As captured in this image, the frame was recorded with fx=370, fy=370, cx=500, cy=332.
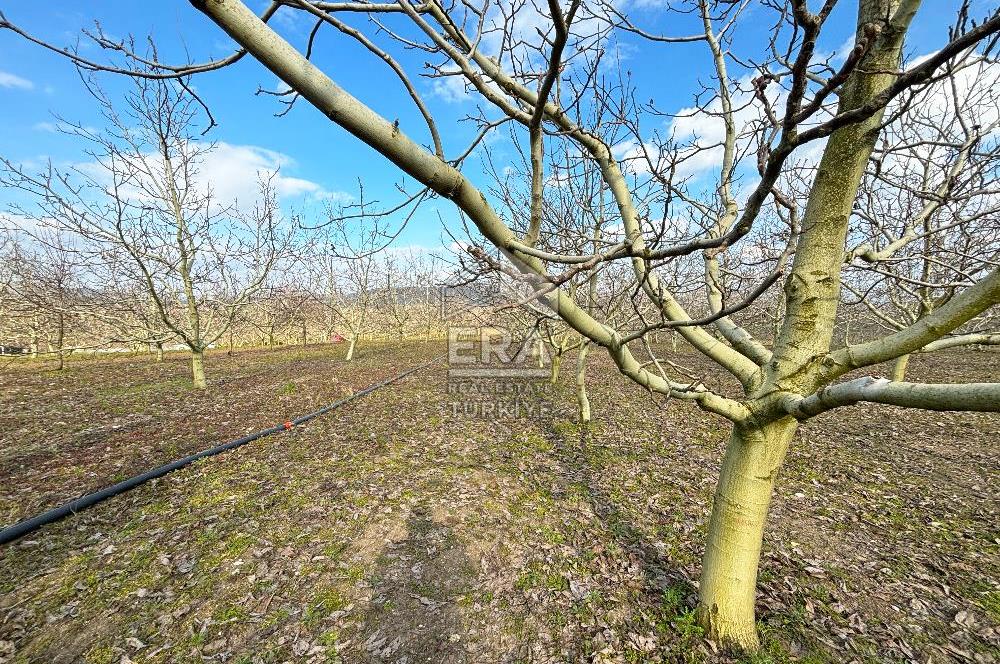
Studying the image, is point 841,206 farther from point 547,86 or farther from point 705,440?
point 705,440

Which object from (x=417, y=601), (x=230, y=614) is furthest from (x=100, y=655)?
(x=417, y=601)

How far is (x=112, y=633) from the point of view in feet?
8.83

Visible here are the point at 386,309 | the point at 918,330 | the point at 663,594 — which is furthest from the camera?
the point at 386,309

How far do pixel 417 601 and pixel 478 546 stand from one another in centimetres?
80

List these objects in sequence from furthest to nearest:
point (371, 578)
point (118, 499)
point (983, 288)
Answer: point (118, 499) → point (371, 578) → point (983, 288)

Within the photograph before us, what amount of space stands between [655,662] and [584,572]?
34.4 inches

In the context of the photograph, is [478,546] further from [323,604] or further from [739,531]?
[739,531]

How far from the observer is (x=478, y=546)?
3.67 metres

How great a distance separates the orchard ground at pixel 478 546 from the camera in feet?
8.69

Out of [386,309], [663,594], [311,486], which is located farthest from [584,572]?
[386,309]

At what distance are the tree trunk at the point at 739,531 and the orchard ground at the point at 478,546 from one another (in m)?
0.20

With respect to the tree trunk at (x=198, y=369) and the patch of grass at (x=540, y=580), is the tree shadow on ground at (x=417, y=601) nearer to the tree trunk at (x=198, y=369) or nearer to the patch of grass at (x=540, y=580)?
the patch of grass at (x=540, y=580)

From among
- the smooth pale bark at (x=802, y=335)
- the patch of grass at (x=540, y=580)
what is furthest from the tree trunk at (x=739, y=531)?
the patch of grass at (x=540, y=580)

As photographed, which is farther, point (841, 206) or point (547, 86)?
point (841, 206)
